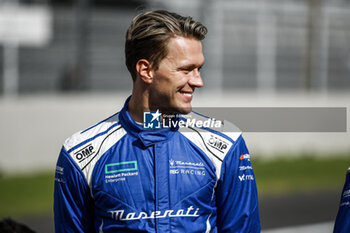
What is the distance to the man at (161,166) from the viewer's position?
2785 mm

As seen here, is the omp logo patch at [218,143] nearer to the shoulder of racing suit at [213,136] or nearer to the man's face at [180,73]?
the shoulder of racing suit at [213,136]

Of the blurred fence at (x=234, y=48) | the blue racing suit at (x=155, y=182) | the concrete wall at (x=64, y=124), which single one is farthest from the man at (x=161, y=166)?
the blurred fence at (x=234, y=48)

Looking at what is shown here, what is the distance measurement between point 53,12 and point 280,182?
696 centimetres

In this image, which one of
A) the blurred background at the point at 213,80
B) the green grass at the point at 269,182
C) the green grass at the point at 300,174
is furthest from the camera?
the blurred background at the point at 213,80

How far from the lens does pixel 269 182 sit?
10711mm

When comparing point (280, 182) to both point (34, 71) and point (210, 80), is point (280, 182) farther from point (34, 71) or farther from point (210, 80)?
point (34, 71)

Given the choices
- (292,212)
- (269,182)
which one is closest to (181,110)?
(292,212)

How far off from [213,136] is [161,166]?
33cm

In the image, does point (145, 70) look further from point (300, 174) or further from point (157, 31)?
point (300, 174)

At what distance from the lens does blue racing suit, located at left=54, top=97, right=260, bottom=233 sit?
278 centimetres

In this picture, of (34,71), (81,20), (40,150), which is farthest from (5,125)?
(81,20)

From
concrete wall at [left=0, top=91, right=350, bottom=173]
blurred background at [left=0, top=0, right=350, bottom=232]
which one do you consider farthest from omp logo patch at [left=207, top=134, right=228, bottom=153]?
concrete wall at [left=0, top=91, right=350, bottom=173]

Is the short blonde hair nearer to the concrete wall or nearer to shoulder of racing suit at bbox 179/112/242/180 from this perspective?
shoulder of racing suit at bbox 179/112/242/180

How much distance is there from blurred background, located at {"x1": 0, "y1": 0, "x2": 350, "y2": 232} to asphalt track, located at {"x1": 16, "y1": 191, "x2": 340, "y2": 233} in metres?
0.03
